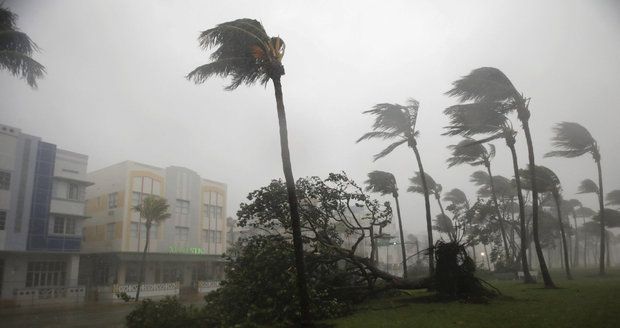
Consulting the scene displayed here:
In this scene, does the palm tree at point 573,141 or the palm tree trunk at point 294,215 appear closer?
the palm tree trunk at point 294,215

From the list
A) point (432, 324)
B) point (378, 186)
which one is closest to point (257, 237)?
point (432, 324)

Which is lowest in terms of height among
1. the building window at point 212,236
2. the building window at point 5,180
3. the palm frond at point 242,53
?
the building window at point 212,236

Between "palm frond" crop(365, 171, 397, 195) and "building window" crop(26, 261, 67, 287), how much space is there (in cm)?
2885

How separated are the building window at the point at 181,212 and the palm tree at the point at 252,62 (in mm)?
36986

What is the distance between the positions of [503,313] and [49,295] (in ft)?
116

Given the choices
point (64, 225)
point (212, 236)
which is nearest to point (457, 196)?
point (212, 236)

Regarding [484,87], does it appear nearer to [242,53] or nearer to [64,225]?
[242,53]

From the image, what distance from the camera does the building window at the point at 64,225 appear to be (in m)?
36.2

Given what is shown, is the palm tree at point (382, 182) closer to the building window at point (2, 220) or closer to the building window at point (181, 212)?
the building window at point (181, 212)

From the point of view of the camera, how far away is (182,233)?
1905 inches

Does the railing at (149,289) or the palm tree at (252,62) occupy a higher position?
the palm tree at (252,62)

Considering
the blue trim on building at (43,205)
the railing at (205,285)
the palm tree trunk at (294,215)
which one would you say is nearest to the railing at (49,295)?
the blue trim on building at (43,205)

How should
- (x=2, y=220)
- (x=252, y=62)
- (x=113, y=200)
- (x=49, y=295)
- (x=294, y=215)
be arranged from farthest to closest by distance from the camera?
(x=113, y=200) < (x=49, y=295) < (x=2, y=220) < (x=252, y=62) < (x=294, y=215)

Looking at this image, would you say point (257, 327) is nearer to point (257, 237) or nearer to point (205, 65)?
point (257, 237)
